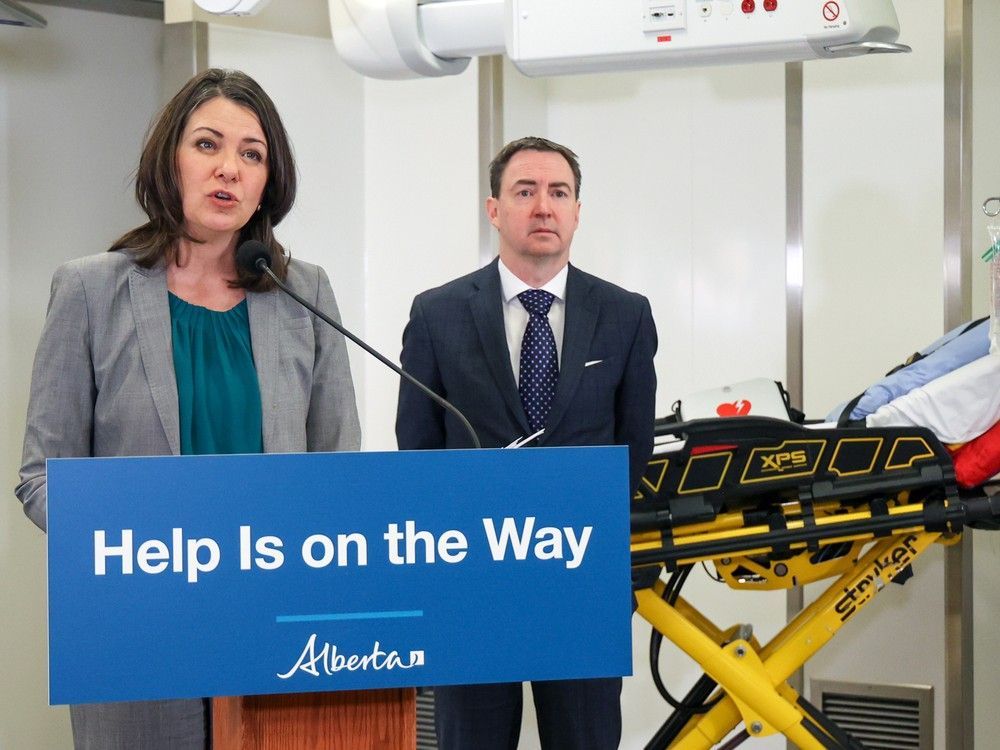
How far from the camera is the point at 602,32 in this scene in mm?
2691

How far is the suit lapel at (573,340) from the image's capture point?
2.36 m

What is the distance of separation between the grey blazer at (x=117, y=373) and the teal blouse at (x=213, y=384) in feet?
0.06

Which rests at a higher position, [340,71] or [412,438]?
[340,71]

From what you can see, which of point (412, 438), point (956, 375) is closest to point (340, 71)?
point (412, 438)

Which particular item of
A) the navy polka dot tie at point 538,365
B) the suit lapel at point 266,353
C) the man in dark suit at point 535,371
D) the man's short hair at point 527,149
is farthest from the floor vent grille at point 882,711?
the suit lapel at point 266,353

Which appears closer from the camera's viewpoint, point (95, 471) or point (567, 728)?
point (95, 471)

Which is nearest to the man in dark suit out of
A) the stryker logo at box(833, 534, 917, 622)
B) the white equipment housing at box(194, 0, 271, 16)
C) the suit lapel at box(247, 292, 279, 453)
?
the stryker logo at box(833, 534, 917, 622)

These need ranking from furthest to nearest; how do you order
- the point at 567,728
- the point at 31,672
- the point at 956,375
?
the point at 31,672 → the point at 956,375 → the point at 567,728

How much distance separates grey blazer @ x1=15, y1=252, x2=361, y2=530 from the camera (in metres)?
1.50

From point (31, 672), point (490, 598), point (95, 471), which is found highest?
point (95, 471)

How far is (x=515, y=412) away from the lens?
7.80 feet

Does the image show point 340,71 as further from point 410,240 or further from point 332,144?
point 410,240

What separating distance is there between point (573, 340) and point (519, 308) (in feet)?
0.55

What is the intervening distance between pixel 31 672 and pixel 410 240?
65.7 inches
